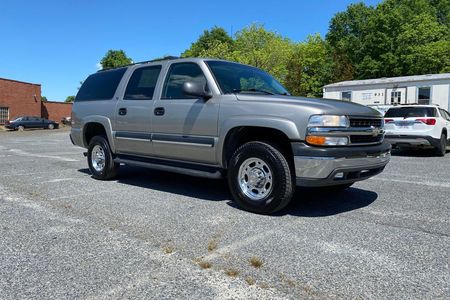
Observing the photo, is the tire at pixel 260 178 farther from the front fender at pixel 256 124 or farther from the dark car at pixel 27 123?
the dark car at pixel 27 123

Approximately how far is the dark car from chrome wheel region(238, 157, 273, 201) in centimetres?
4116

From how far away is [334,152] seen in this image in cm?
439

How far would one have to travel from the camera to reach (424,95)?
936 inches

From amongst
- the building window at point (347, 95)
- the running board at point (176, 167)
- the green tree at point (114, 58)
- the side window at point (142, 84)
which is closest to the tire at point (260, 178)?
the running board at point (176, 167)

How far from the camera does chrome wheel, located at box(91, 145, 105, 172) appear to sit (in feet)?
23.9

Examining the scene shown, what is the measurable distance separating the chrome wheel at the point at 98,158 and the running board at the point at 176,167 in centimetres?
47

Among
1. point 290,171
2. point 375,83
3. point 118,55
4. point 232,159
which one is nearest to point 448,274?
point 290,171

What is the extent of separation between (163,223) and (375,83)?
2404cm

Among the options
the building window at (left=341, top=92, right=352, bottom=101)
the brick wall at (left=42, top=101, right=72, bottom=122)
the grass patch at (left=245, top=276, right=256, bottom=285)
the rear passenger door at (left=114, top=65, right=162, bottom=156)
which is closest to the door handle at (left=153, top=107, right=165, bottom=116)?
the rear passenger door at (left=114, top=65, right=162, bottom=156)

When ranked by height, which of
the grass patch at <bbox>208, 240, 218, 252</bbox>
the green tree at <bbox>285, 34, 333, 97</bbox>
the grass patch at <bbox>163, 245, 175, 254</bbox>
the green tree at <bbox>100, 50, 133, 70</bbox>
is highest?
the green tree at <bbox>100, 50, 133, 70</bbox>

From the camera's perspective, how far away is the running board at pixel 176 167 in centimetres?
541

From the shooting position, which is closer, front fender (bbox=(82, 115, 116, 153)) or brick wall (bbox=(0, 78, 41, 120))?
front fender (bbox=(82, 115, 116, 153))

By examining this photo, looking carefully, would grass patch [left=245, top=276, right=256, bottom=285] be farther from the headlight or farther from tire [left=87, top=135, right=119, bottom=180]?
tire [left=87, top=135, right=119, bottom=180]

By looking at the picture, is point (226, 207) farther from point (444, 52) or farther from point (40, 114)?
point (40, 114)
